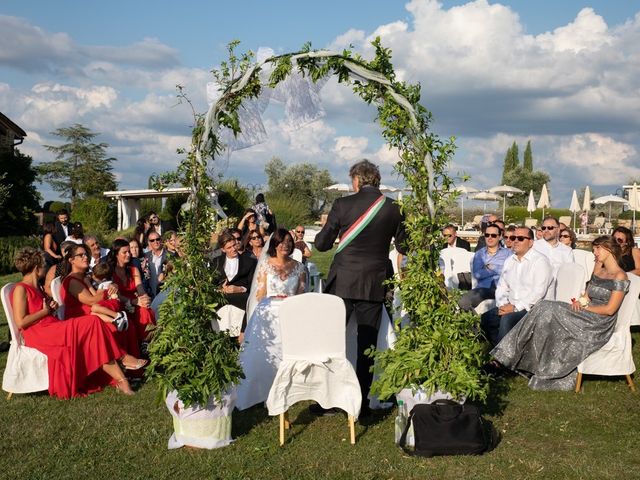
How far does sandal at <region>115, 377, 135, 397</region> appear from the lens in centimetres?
663

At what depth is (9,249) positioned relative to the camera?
18.6 m

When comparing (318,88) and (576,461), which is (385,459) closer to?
(576,461)

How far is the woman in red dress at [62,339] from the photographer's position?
6.51 m

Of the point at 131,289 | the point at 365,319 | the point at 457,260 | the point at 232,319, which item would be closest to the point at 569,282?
the point at 457,260

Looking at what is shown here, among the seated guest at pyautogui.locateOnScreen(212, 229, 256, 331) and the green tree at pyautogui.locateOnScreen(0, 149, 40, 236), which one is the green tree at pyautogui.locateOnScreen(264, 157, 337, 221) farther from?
the seated guest at pyautogui.locateOnScreen(212, 229, 256, 331)

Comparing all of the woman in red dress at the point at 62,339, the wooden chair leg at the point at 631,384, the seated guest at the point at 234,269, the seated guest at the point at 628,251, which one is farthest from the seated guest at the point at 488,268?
the woman in red dress at the point at 62,339

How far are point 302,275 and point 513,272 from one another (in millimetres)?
2555

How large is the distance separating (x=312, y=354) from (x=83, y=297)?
2955mm

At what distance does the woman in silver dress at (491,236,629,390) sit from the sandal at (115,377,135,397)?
385 cm

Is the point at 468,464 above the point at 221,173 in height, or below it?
below

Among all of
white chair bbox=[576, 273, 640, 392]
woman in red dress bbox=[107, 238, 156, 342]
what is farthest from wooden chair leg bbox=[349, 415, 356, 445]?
woman in red dress bbox=[107, 238, 156, 342]

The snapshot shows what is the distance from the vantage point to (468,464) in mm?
4770

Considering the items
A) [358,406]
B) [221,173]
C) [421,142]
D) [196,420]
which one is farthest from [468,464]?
[221,173]

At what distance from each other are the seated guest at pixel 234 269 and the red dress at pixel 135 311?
3.67 feet
